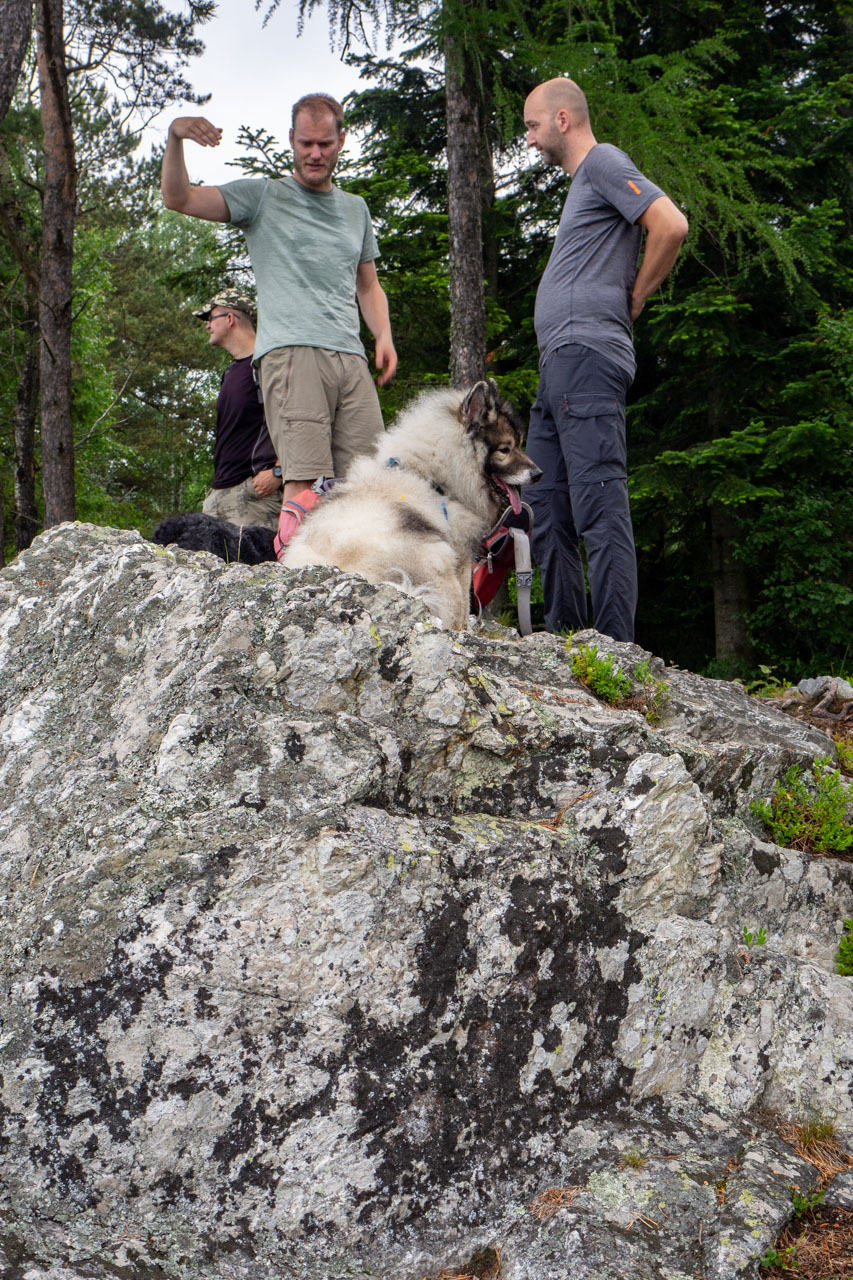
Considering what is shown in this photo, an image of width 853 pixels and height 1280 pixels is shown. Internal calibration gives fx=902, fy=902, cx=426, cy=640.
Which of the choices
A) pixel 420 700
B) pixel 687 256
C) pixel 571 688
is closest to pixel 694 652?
pixel 687 256

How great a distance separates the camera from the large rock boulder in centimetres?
198

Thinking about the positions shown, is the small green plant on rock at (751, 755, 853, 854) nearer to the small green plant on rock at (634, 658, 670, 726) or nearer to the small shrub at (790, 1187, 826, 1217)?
the small green plant on rock at (634, 658, 670, 726)

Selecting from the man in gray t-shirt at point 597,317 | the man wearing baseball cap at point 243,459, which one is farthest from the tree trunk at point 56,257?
the man in gray t-shirt at point 597,317

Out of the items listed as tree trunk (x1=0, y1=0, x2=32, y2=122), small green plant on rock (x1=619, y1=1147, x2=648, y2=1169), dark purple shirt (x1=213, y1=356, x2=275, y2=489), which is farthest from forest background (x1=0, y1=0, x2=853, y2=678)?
small green plant on rock (x1=619, y1=1147, x2=648, y2=1169)

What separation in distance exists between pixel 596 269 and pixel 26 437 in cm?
1380

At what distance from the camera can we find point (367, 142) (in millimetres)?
13875

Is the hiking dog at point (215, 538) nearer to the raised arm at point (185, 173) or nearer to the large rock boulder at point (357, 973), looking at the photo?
the raised arm at point (185, 173)

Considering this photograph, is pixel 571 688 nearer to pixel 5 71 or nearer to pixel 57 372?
pixel 5 71

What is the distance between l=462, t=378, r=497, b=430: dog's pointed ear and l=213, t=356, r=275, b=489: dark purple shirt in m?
1.97

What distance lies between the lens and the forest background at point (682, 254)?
9.35 metres

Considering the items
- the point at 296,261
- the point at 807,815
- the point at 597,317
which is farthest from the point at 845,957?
the point at 296,261

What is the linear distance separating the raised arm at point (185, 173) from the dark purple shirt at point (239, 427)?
64.6 inches

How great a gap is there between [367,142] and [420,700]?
13.7 metres

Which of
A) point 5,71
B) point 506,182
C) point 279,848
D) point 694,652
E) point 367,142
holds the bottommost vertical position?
point 694,652
